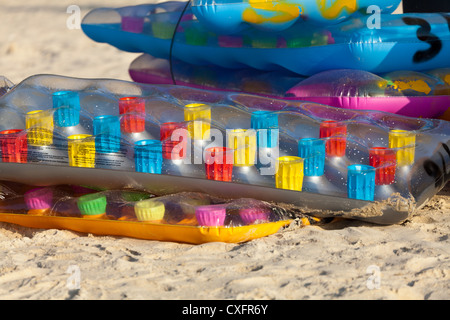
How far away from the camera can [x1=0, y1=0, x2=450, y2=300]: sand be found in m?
1.50

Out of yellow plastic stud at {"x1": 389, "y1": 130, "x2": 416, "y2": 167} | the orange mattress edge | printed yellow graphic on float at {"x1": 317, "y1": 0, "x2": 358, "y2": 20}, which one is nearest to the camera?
the orange mattress edge

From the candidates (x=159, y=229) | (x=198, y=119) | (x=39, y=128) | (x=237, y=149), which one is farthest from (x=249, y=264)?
(x=39, y=128)

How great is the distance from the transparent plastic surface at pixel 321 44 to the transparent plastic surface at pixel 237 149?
41 centimetres

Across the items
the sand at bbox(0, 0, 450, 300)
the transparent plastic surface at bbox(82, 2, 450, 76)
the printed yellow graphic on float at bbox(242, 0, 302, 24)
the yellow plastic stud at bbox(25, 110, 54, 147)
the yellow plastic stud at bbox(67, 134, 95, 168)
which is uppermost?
the printed yellow graphic on float at bbox(242, 0, 302, 24)

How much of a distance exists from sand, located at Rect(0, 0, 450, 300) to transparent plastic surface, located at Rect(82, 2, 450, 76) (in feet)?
2.34

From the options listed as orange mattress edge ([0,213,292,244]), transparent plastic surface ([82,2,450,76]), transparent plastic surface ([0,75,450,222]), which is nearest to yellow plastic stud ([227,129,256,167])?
transparent plastic surface ([0,75,450,222])

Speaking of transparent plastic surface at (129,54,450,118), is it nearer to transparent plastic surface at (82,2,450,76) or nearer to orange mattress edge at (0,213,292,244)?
transparent plastic surface at (82,2,450,76)

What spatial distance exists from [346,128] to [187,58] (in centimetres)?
112

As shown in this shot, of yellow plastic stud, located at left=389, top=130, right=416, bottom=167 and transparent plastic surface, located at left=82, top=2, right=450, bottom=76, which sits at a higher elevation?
transparent plastic surface, located at left=82, top=2, right=450, bottom=76

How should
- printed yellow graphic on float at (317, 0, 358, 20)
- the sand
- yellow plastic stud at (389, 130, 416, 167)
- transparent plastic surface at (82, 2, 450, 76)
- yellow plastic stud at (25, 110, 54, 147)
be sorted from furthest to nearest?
transparent plastic surface at (82, 2, 450, 76)
printed yellow graphic on float at (317, 0, 358, 20)
yellow plastic stud at (25, 110, 54, 147)
yellow plastic stud at (389, 130, 416, 167)
the sand

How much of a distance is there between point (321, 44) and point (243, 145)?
830 mm

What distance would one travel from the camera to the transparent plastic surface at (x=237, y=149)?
1904mm

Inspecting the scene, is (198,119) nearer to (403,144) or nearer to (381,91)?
(403,144)

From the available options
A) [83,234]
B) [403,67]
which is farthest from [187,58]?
[83,234]
